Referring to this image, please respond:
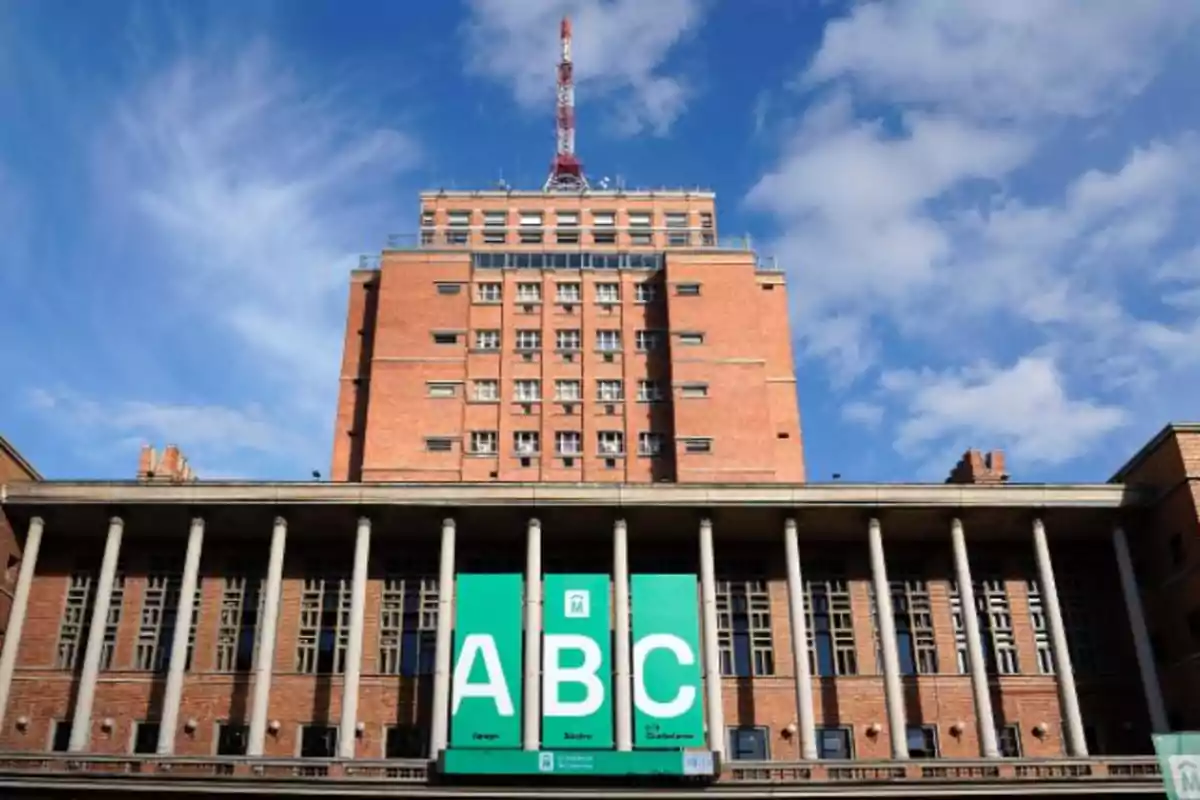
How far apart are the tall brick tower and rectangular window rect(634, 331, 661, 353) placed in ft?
0.48

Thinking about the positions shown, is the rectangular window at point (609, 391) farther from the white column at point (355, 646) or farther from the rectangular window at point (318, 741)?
the rectangular window at point (318, 741)

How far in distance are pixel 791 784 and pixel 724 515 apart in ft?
35.6

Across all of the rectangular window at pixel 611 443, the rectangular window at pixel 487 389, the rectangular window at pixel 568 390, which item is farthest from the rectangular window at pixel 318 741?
the rectangular window at pixel 568 390

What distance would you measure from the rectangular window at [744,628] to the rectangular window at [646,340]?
2863 centimetres

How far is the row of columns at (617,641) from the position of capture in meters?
41.6

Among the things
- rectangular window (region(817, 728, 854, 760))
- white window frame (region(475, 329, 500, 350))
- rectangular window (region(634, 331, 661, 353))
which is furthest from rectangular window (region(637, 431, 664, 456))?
rectangular window (region(817, 728, 854, 760))

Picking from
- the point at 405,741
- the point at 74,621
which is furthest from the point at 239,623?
the point at 405,741

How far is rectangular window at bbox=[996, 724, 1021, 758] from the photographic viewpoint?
4466 centimetres

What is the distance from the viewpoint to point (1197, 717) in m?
42.5

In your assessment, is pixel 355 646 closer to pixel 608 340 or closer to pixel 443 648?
pixel 443 648

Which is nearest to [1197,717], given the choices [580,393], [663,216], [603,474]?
[603,474]

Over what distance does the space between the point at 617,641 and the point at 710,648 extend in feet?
11.5

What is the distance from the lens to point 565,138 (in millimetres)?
95562

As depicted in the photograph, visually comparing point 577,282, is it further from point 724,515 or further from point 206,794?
point 206,794
